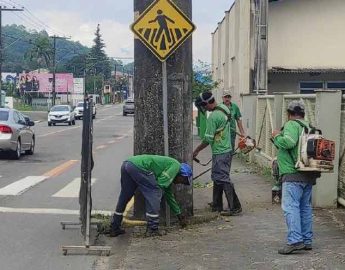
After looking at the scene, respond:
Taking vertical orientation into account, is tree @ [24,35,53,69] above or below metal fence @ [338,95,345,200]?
above

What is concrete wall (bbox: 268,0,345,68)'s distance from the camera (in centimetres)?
2847

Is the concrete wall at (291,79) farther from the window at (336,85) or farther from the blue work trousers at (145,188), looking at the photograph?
the blue work trousers at (145,188)

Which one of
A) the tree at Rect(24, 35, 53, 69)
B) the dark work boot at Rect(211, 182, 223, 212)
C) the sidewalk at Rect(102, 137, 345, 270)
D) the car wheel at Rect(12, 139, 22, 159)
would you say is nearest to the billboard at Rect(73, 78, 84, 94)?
the tree at Rect(24, 35, 53, 69)

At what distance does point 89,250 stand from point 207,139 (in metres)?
2.77

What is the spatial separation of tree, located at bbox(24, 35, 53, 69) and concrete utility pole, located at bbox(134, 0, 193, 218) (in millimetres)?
111000

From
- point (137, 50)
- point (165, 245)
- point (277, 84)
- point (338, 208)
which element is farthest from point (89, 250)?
point (277, 84)

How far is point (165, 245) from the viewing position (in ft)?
25.4

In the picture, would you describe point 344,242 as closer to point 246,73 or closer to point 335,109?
point 335,109

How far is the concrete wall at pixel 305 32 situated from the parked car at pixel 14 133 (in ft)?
40.8

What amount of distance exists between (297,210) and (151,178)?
6.21 ft

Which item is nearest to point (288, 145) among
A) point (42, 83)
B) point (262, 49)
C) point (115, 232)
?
point (115, 232)

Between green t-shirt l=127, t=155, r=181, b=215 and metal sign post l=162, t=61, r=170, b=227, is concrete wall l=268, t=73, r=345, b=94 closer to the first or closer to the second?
metal sign post l=162, t=61, r=170, b=227

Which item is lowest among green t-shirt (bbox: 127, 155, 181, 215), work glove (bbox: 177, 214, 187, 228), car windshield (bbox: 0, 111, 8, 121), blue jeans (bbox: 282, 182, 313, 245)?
work glove (bbox: 177, 214, 187, 228)

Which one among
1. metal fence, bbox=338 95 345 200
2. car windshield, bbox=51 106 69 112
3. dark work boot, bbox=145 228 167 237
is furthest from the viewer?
car windshield, bbox=51 106 69 112
